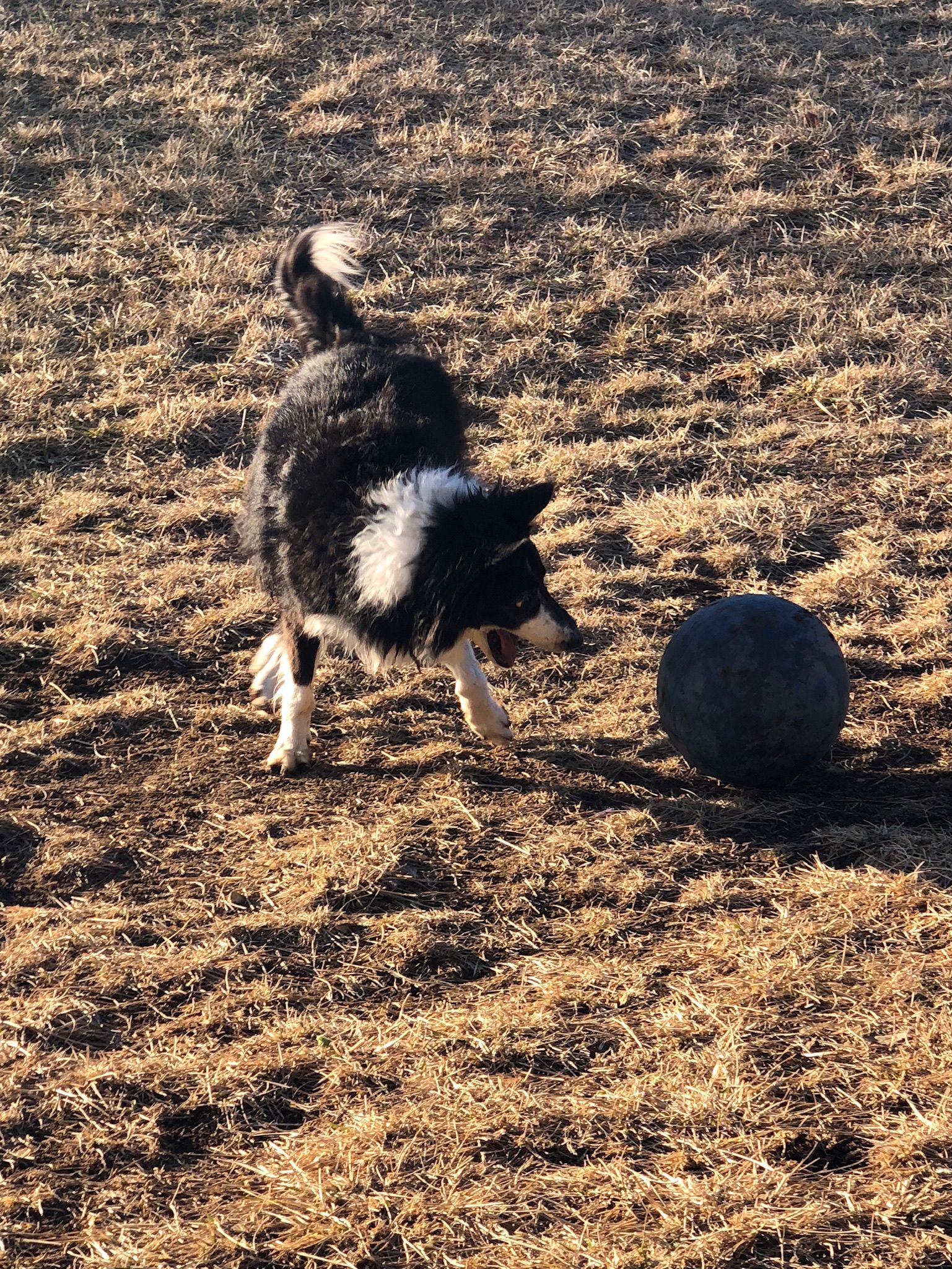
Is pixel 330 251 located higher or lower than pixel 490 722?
higher

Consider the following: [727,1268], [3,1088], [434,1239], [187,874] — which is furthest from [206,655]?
[727,1268]

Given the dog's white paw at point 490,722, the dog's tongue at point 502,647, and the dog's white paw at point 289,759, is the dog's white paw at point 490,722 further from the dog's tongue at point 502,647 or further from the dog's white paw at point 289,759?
the dog's white paw at point 289,759

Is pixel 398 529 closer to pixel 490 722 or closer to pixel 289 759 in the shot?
pixel 490 722

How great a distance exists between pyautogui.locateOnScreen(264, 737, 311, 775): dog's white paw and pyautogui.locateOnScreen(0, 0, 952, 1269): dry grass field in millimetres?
63

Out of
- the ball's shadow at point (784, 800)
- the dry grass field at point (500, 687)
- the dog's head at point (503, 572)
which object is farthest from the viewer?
the dog's head at point (503, 572)

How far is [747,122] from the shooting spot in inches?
377

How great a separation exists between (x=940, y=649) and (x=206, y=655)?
2888 mm

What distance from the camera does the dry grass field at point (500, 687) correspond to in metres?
2.96

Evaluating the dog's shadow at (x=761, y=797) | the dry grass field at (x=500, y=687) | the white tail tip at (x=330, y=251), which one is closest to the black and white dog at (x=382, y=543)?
the dog's shadow at (x=761, y=797)

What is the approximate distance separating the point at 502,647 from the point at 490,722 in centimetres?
39

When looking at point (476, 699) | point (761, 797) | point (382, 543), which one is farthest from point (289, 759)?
point (761, 797)

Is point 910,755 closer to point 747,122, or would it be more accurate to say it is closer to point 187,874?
point 187,874

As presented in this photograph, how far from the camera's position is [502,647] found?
4.46 metres

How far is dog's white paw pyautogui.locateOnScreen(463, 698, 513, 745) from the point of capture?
4.71m
